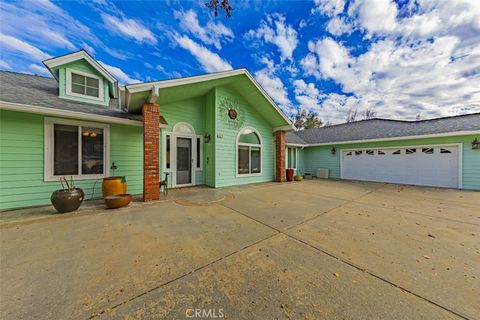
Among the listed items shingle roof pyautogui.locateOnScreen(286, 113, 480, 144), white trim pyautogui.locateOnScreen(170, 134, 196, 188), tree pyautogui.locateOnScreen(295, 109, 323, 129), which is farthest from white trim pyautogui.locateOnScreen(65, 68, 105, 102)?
tree pyautogui.locateOnScreen(295, 109, 323, 129)

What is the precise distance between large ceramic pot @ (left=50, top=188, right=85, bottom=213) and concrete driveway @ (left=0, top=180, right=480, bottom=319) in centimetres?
39

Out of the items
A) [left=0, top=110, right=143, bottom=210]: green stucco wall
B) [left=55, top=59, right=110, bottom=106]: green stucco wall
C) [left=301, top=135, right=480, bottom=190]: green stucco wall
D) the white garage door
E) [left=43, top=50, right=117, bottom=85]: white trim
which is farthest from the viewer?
the white garage door

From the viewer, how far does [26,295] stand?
5.67 ft

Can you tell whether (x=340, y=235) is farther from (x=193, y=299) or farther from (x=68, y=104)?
(x=68, y=104)

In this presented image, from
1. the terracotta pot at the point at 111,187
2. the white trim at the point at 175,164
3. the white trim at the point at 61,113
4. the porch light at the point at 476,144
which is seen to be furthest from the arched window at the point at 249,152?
the porch light at the point at 476,144

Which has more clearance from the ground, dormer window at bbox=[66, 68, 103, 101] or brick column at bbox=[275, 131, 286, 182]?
dormer window at bbox=[66, 68, 103, 101]

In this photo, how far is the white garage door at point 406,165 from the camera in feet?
27.2

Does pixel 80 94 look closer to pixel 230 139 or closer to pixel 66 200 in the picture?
pixel 66 200

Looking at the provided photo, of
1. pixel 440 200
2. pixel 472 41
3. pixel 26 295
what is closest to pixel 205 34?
pixel 26 295

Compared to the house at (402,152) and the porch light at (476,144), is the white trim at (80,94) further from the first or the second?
the porch light at (476,144)

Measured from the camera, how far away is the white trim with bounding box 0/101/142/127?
411 cm

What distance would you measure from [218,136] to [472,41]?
430 inches

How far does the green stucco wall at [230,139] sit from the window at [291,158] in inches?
139

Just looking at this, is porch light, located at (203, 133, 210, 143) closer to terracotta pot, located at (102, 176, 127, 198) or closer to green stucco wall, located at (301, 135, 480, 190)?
terracotta pot, located at (102, 176, 127, 198)
